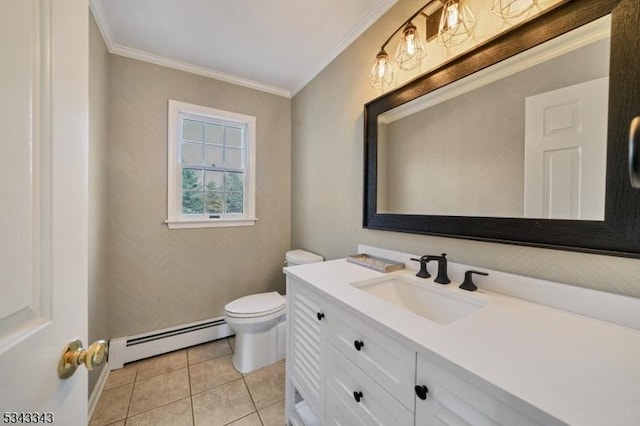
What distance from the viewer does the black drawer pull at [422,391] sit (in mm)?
621

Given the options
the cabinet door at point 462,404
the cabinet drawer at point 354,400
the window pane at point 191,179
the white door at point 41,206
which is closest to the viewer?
the white door at point 41,206

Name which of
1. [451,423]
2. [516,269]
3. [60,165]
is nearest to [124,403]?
[60,165]

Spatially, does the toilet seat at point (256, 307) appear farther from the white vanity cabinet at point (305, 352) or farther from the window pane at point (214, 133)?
the window pane at point (214, 133)

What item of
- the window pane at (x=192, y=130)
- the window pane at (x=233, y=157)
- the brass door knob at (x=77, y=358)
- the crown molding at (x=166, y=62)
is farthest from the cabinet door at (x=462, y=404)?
the crown molding at (x=166, y=62)

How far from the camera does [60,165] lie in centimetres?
47

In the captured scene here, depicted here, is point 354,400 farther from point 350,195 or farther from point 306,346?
point 350,195

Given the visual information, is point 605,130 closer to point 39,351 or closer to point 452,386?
point 452,386

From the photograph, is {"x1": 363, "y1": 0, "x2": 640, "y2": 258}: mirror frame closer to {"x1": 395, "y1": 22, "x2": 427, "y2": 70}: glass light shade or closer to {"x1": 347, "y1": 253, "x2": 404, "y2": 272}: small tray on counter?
{"x1": 395, "y1": 22, "x2": 427, "y2": 70}: glass light shade

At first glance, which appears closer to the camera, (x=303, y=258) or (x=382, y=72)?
(x=382, y=72)

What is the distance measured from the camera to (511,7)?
935mm

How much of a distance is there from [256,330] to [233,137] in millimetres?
1764

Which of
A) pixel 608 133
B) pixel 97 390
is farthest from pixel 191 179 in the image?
pixel 608 133

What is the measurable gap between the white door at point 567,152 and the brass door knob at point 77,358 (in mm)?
1330

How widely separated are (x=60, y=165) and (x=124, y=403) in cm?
182
